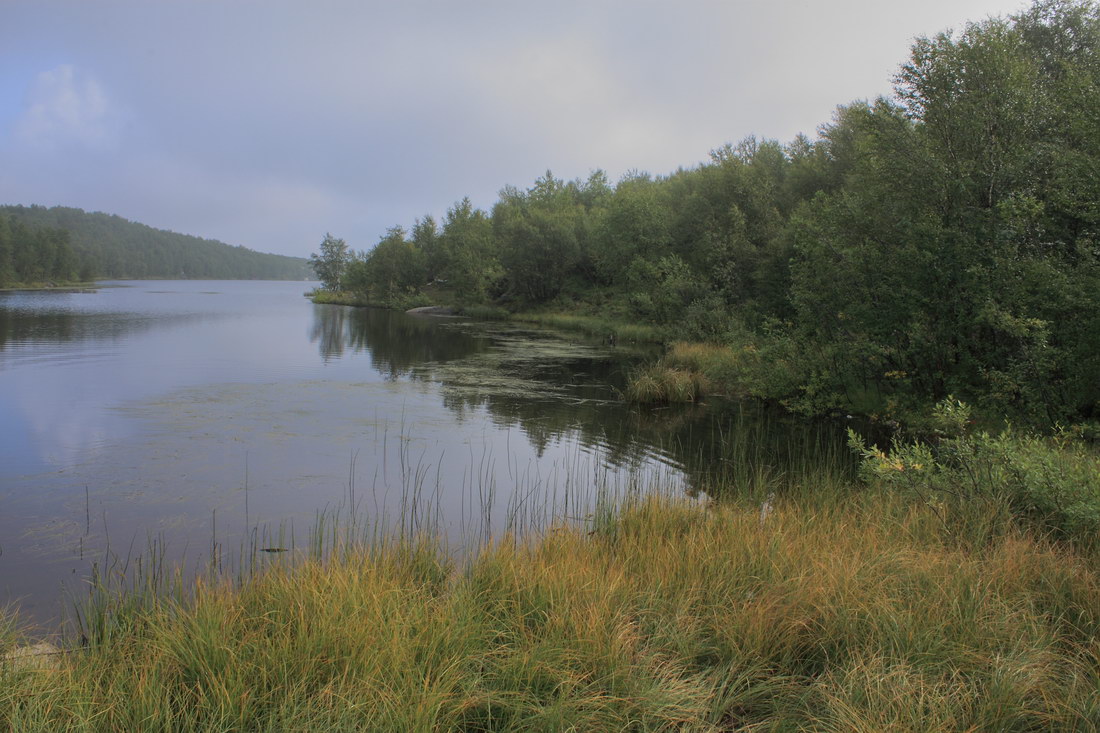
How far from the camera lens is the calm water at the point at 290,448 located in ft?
23.2

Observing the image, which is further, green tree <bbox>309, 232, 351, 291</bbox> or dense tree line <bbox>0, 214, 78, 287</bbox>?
green tree <bbox>309, 232, 351, 291</bbox>

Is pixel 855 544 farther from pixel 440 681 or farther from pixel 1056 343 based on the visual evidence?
pixel 1056 343

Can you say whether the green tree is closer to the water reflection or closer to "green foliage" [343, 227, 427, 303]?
"green foliage" [343, 227, 427, 303]

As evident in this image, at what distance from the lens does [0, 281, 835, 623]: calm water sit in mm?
7059

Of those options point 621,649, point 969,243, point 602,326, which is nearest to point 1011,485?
point 621,649

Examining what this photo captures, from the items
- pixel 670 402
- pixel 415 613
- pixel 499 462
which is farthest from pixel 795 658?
pixel 670 402

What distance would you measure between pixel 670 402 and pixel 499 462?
22.5 ft

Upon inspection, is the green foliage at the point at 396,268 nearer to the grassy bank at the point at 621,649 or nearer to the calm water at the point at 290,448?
the calm water at the point at 290,448

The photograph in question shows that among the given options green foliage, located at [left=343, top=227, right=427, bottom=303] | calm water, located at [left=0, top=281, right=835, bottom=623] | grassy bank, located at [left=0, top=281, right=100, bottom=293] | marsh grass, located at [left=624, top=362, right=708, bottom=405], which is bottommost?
calm water, located at [left=0, top=281, right=835, bottom=623]

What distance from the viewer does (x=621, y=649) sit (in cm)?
336

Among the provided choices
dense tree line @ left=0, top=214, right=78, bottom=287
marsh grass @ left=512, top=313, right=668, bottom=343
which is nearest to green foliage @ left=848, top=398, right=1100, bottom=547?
marsh grass @ left=512, top=313, right=668, bottom=343

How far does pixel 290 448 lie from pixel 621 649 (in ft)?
28.9

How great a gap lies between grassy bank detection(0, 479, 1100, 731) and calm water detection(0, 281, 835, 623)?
5.44 feet

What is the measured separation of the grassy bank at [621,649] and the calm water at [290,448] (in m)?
1.66
